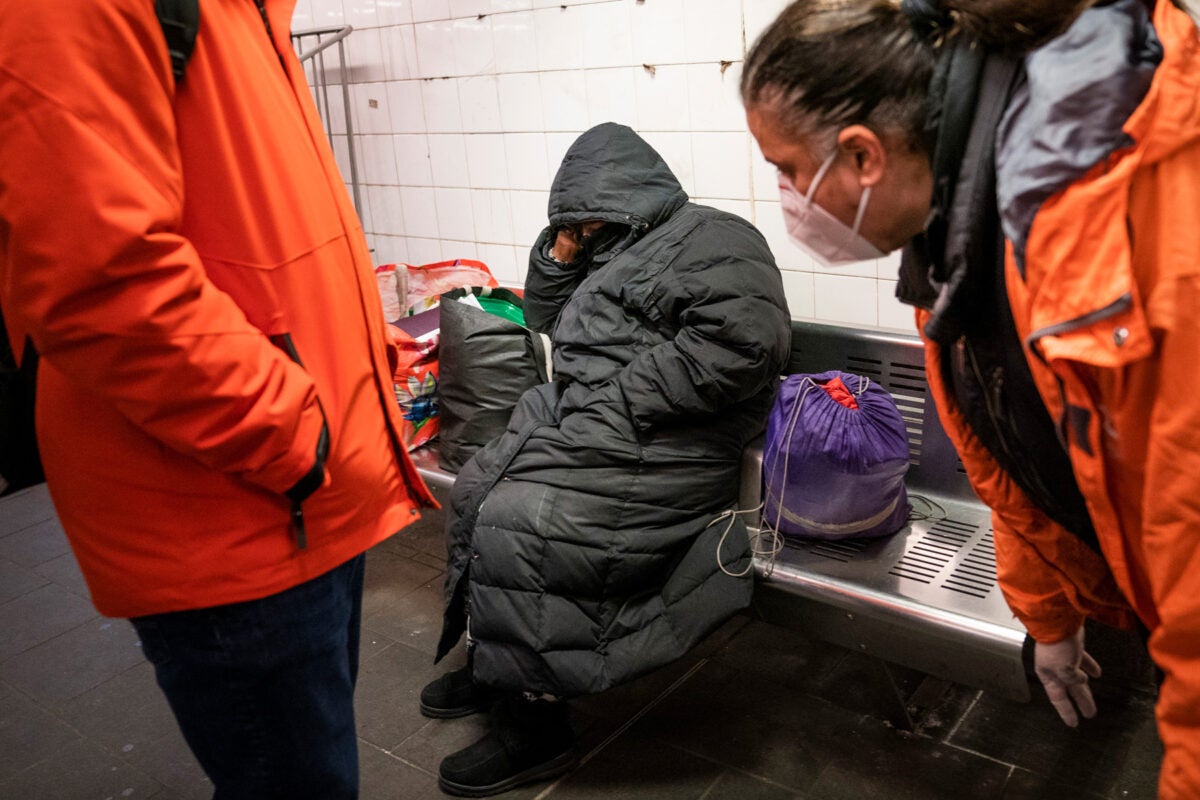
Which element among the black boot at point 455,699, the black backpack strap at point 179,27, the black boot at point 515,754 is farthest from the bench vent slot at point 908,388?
the black backpack strap at point 179,27

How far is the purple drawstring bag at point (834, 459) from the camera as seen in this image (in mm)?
2271

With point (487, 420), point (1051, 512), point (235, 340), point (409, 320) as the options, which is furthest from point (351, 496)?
point (409, 320)

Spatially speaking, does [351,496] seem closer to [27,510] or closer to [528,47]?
[528,47]

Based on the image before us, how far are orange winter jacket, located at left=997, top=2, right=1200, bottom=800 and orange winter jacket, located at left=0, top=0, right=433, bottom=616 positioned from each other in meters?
0.88

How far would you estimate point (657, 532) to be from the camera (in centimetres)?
226

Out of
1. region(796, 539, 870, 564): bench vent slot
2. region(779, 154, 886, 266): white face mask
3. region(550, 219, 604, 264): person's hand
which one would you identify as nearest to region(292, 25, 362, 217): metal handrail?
region(550, 219, 604, 264): person's hand

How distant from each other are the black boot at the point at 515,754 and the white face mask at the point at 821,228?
148cm

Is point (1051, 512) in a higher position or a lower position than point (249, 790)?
higher

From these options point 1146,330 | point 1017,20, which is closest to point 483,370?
point 1017,20

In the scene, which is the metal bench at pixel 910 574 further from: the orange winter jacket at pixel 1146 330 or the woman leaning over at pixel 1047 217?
the orange winter jacket at pixel 1146 330

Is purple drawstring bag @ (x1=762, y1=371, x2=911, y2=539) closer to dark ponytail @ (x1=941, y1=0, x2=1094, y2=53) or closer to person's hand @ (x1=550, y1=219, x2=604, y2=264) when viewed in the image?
person's hand @ (x1=550, y1=219, x2=604, y2=264)

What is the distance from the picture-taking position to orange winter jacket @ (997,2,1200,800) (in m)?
0.87

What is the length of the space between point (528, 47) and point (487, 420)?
1.30 meters

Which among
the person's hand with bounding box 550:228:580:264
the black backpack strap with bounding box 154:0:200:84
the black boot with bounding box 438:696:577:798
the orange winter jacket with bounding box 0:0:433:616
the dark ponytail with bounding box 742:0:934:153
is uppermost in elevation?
the black backpack strap with bounding box 154:0:200:84
